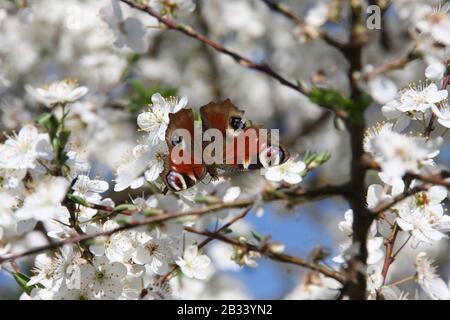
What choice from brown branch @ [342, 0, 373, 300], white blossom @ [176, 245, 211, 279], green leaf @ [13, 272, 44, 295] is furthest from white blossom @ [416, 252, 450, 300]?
green leaf @ [13, 272, 44, 295]

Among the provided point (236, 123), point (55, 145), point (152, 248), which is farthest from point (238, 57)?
point (152, 248)

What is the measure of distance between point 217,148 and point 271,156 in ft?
0.48

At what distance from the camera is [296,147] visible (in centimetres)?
519

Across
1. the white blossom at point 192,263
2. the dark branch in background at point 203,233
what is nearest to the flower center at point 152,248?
the white blossom at point 192,263

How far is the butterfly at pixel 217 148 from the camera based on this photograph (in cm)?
186

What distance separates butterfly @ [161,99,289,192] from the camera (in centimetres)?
186

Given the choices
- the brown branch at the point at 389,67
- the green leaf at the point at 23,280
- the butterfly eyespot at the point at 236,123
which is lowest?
the green leaf at the point at 23,280

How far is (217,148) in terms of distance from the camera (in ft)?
6.11

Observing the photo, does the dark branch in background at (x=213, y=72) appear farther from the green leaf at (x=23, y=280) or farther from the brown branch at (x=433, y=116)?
the green leaf at (x=23, y=280)

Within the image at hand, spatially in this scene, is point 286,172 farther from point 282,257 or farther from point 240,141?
point 282,257

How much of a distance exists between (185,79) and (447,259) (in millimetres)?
2646

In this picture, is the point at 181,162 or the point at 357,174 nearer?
the point at 357,174

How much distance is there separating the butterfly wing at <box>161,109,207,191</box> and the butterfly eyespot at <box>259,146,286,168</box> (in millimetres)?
159
